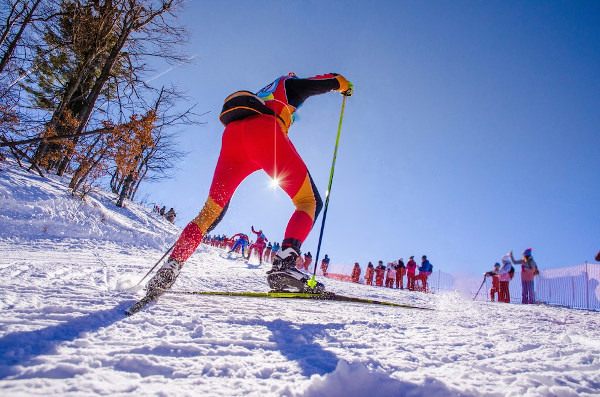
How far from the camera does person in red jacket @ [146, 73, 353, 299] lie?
6.89ft

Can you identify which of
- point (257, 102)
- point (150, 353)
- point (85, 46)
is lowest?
point (150, 353)

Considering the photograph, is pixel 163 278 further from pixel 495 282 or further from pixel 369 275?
pixel 369 275

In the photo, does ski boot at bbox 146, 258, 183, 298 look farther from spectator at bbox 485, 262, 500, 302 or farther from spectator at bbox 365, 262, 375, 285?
spectator at bbox 365, 262, 375, 285

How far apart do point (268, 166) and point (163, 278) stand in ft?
3.57

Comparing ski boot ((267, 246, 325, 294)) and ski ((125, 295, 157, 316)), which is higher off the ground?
ski boot ((267, 246, 325, 294))

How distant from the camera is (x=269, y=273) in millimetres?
2143

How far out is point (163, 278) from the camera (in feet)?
6.21

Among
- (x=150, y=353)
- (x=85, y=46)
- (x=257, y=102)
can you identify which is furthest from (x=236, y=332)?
(x=85, y=46)

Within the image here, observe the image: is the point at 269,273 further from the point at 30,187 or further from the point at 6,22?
the point at 6,22

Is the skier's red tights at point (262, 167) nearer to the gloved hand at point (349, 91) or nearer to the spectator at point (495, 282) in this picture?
the gloved hand at point (349, 91)

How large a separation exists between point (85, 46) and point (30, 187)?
24.6 ft

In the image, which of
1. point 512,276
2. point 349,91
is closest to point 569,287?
point 512,276

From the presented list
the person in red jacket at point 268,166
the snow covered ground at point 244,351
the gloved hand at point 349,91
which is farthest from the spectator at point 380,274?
the snow covered ground at point 244,351

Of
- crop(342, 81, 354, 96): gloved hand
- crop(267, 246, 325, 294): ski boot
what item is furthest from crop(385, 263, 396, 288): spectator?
crop(267, 246, 325, 294): ski boot
